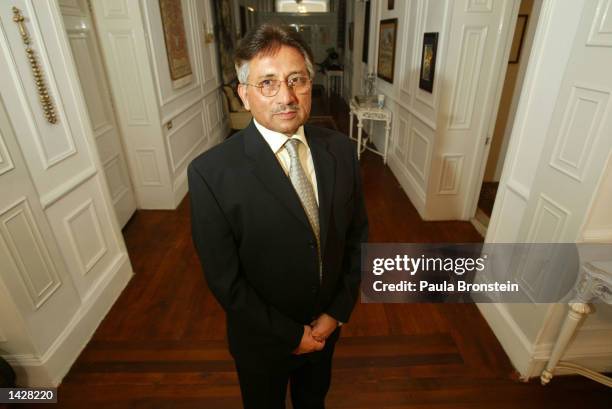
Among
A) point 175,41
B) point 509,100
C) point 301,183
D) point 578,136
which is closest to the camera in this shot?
point 301,183

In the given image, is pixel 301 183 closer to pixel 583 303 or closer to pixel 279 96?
pixel 279 96

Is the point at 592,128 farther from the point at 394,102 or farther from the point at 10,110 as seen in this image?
the point at 394,102

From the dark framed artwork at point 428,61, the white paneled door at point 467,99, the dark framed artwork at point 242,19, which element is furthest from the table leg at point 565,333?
the dark framed artwork at point 242,19

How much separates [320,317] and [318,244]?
0.99ft

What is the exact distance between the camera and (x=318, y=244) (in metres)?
1.05

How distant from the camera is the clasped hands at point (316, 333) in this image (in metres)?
1.11

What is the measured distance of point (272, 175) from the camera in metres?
0.95

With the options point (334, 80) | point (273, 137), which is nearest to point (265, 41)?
point (273, 137)

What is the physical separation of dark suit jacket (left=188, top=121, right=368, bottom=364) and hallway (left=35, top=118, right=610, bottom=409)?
0.82 meters

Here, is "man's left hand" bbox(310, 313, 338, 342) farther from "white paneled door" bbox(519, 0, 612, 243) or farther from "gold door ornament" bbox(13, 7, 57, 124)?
"gold door ornament" bbox(13, 7, 57, 124)

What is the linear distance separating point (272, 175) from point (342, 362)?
4.48 ft

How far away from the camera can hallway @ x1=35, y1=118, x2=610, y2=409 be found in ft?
5.57

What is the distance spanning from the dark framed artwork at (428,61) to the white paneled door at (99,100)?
2802 mm

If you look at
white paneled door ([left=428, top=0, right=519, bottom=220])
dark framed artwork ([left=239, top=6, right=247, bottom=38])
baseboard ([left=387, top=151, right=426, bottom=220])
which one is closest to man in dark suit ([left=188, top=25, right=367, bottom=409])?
white paneled door ([left=428, top=0, right=519, bottom=220])
